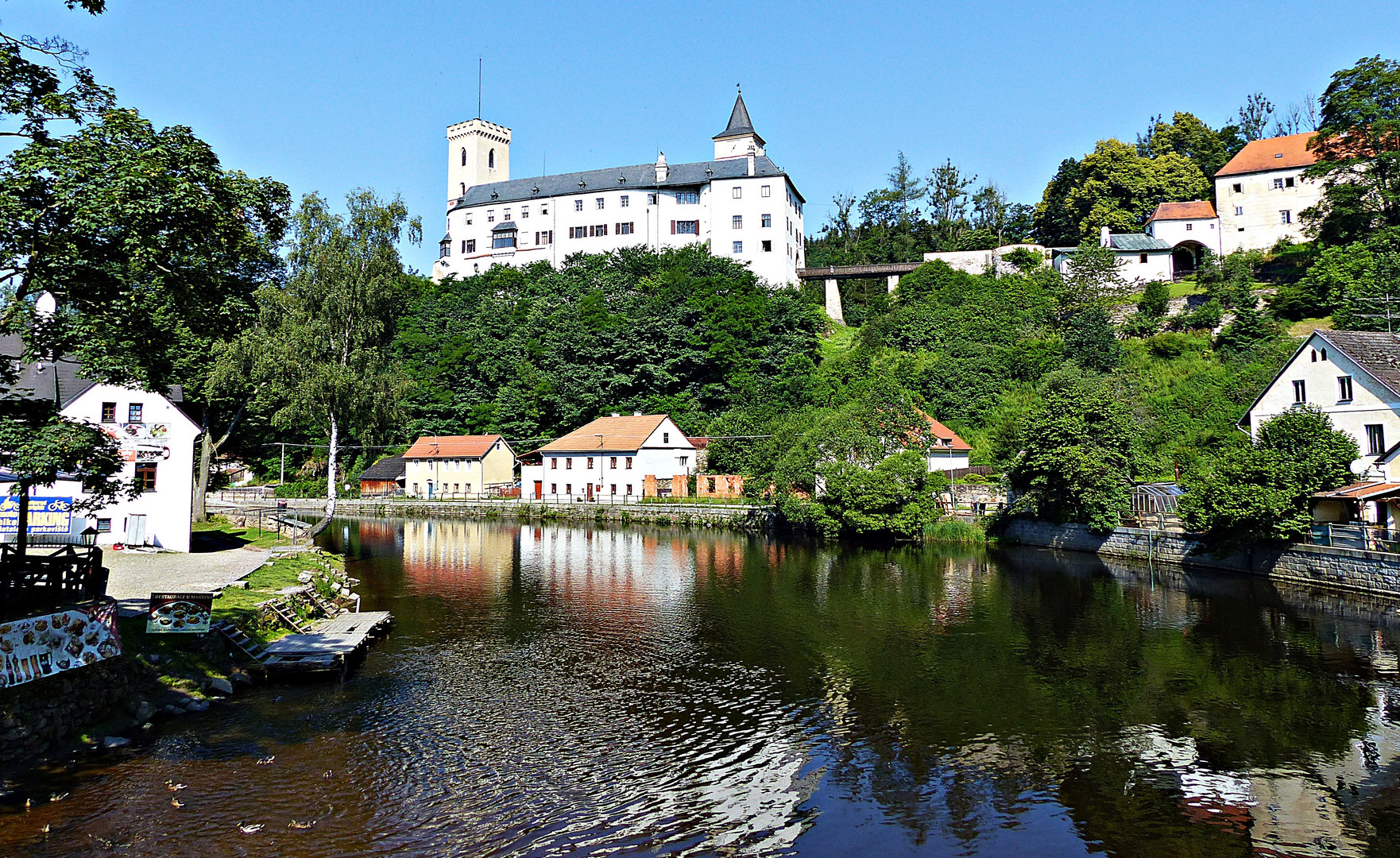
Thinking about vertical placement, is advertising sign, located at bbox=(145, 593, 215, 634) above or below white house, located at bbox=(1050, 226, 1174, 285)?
below

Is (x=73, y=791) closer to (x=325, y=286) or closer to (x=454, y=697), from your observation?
(x=454, y=697)

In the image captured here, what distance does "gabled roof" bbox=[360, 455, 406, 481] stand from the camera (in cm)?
7569

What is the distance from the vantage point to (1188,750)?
569 inches

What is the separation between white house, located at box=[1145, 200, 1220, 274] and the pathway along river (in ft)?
185

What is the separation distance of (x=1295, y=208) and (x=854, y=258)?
4159 centimetres

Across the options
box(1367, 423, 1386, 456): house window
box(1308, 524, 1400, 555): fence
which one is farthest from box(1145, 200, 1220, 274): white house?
box(1308, 524, 1400, 555): fence

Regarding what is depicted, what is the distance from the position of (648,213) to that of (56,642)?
83.7 meters

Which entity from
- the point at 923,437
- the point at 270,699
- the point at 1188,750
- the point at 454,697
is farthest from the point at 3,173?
the point at 923,437

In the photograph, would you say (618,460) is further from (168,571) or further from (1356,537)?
(1356,537)

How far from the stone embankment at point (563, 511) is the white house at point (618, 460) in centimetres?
352

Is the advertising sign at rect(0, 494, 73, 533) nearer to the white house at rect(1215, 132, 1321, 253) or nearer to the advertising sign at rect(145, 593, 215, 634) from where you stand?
the advertising sign at rect(145, 593, 215, 634)

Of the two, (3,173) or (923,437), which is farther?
(923,437)

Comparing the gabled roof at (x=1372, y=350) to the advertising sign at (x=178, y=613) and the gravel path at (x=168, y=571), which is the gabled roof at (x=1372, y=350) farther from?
the gravel path at (x=168, y=571)

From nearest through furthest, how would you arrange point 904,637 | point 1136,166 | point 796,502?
point 904,637, point 796,502, point 1136,166
